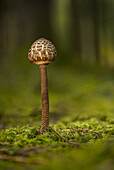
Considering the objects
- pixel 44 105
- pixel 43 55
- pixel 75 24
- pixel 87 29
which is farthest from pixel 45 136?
pixel 87 29

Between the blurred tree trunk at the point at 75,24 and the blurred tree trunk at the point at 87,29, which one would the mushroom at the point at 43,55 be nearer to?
the blurred tree trunk at the point at 75,24

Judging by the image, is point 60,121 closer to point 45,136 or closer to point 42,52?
point 45,136

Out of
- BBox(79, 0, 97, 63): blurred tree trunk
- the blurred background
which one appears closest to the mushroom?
the blurred background

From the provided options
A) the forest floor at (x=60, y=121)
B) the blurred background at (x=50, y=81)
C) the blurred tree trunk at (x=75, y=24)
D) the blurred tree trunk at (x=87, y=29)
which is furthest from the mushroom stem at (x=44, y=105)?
the blurred tree trunk at (x=87, y=29)

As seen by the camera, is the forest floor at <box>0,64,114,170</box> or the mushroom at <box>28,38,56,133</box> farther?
the mushroom at <box>28,38,56,133</box>

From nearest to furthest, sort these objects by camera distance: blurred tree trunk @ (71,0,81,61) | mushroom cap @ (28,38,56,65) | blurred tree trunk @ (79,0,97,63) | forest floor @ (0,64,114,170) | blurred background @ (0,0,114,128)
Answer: forest floor @ (0,64,114,170)
mushroom cap @ (28,38,56,65)
blurred background @ (0,0,114,128)
blurred tree trunk @ (71,0,81,61)
blurred tree trunk @ (79,0,97,63)

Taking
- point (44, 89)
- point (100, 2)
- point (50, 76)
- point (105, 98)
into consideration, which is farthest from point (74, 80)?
point (100, 2)

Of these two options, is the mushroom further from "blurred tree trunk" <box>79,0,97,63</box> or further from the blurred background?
"blurred tree trunk" <box>79,0,97,63</box>

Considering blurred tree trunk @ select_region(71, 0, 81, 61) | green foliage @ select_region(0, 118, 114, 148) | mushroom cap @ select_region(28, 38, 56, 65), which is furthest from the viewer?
blurred tree trunk @ select_region(71, 0, 81, 61)
